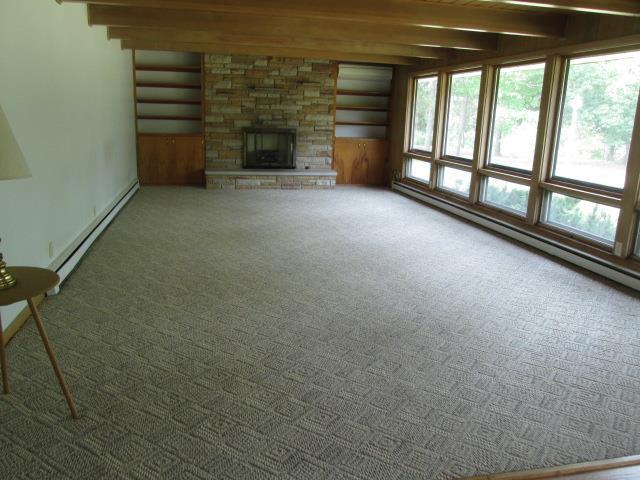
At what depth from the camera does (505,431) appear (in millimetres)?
2387

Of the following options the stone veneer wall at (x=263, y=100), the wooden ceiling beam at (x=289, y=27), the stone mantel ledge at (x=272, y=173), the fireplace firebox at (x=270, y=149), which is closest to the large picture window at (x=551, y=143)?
the wooden ceiling beam at (x=289, y=27)

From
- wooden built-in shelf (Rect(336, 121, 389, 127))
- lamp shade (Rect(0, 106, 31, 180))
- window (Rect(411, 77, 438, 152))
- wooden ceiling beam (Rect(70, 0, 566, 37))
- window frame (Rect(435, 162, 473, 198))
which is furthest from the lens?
wooden built-in shelf (Rect(336, 121, 389, 127))

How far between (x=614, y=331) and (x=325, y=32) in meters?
4.42

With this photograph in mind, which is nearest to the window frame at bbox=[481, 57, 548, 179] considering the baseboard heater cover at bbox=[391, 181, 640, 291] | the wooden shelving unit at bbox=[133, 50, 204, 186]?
the baseboard heater cover at bbox=[391, 181, 640, 291]

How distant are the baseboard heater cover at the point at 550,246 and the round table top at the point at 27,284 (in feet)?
14.2

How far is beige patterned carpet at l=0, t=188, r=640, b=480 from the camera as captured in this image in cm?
218

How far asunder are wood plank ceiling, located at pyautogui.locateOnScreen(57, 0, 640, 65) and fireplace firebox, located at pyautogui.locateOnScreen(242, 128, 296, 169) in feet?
7.68

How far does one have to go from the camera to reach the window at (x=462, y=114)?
7.29 m

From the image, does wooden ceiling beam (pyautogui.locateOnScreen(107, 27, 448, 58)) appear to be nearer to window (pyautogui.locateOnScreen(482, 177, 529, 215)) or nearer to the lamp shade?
window (pyautogui.locateOnScreen(482, 177, 529, 215))

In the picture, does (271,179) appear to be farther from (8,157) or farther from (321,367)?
(8,157)

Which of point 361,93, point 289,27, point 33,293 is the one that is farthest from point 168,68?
point 33,293

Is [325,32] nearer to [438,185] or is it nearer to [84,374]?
[438,185]

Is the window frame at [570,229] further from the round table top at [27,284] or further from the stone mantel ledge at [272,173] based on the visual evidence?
the round table top at [27,284]

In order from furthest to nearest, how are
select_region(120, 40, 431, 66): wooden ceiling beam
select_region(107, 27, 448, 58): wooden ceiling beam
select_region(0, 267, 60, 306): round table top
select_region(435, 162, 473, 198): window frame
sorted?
select_region(120, 40, 431, 66): wooden ceiling beam < select_region(435, 162, 473, 198): window frame < select_region(107, 27, 448, 58): wooden ceiling beam < select_region(0, 267, 60, 306): round table top
